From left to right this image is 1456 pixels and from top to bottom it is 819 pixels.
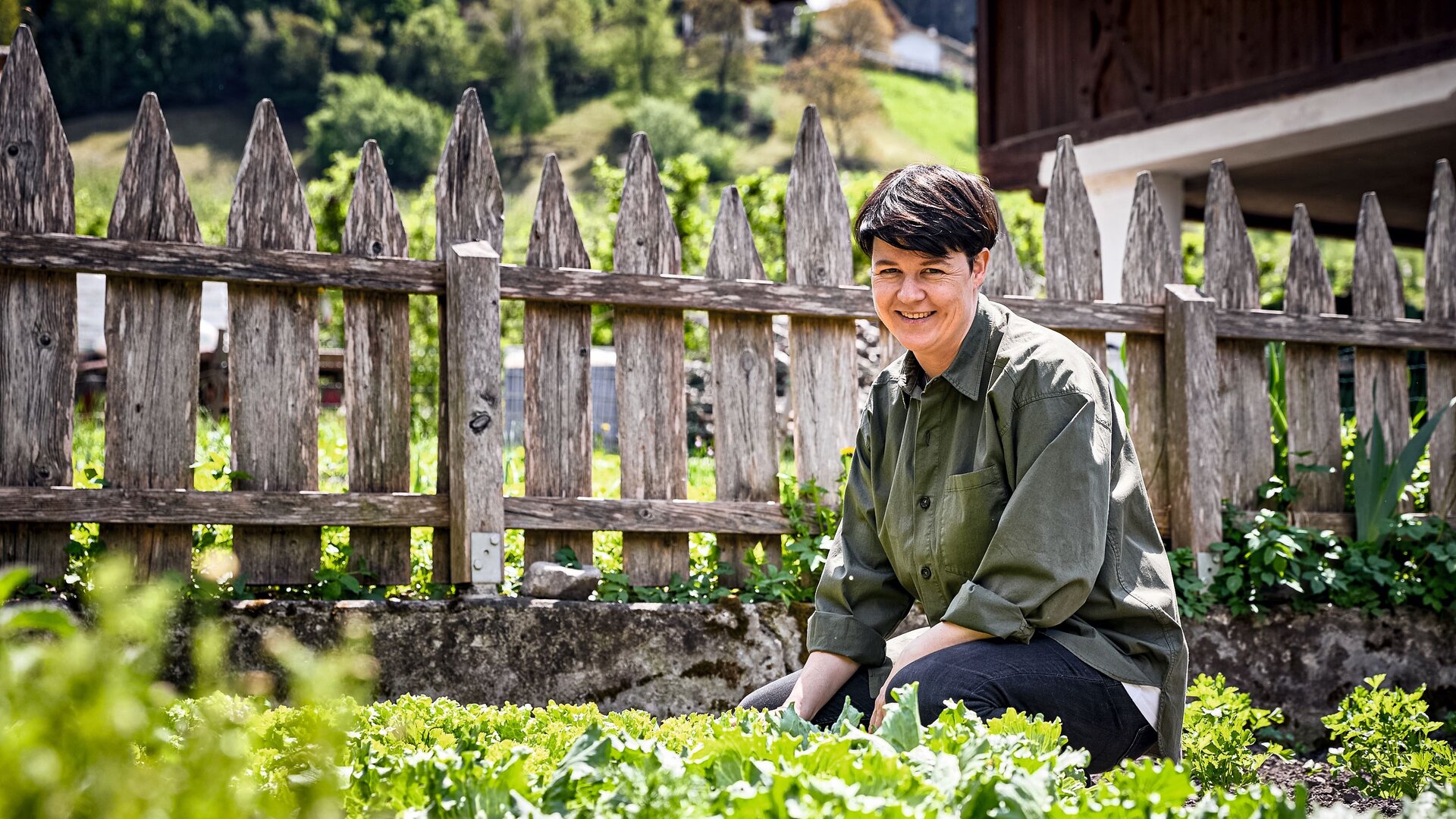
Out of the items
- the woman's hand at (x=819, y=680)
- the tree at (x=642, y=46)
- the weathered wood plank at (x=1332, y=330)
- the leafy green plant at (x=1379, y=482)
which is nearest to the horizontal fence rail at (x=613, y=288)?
the weathered wood plank at (x=1332, y=330)

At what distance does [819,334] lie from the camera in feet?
12.9

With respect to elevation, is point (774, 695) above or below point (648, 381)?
below

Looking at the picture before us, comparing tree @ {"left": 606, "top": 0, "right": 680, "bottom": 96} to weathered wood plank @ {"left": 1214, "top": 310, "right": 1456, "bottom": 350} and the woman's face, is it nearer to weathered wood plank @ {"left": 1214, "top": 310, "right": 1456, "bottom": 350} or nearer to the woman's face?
weathered wood plank @ {"left": 1214, "top": 310, "right": 1456, "bottom": 350}

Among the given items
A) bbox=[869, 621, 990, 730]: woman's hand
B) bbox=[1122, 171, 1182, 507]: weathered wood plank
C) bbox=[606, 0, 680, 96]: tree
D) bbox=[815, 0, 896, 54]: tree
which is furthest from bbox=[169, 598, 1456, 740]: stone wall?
bbox=[815, 0, 896, 54]: tree

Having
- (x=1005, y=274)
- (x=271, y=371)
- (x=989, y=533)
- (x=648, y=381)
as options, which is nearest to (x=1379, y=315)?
(x=1005, y=274)

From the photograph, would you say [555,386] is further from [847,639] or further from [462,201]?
[847,639]

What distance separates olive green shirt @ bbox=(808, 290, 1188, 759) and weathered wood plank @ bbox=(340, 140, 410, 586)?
4.98 feet

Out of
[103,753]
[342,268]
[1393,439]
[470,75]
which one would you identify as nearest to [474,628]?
[342,268]

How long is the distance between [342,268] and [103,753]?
2781 millimetres

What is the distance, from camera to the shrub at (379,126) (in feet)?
191

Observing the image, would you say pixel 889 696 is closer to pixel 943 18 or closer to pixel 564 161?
pixel 564 161

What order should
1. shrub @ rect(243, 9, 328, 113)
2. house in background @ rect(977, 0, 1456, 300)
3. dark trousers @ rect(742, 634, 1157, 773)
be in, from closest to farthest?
dark trousers @ rect(742, 634, 1157, 773), house in background @ rect(977, 0, 1456, 300), shrub @ rect(243, 9, 328, 113)

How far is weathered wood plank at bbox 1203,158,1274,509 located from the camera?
4.30m

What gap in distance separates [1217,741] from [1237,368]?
1899 millimetres
